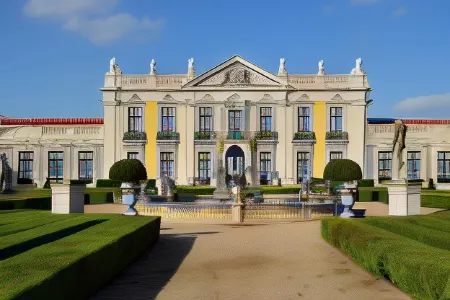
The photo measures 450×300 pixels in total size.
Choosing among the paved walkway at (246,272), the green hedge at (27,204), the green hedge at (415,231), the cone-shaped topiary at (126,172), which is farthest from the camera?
the cone-shaped topiary at (126,172)

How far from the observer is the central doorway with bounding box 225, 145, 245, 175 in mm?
38666

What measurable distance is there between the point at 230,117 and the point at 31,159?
39.6ft

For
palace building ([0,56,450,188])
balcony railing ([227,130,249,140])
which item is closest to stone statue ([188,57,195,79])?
palace building ([0,56,450,188])

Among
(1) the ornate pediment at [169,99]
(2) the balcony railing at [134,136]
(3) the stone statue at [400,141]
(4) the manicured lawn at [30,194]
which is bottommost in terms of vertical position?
(4) the manicured lawn at [30,194]

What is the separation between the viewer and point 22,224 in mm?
11430

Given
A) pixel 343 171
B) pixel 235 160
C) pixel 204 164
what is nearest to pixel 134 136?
pixel 204 164

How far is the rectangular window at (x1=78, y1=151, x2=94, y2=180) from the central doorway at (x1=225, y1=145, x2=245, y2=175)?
26.4ft

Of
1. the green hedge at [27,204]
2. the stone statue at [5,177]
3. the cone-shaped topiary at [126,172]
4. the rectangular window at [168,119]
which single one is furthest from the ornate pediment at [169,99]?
the green hedge at [27,204]

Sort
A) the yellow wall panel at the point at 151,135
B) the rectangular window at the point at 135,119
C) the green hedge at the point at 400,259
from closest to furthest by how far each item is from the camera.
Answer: the green hedge at the point at 400,259, the yellow wall panel at the point at 151,135, the rectangular window at the point at 135,119

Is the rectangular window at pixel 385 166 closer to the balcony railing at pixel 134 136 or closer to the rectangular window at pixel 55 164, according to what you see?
the balcony railing at pixel 134 136

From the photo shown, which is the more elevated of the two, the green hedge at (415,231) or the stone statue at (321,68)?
the stone statue at (321,68)

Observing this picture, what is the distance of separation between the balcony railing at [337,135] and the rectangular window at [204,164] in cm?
711

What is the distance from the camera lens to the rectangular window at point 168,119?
37.8 m

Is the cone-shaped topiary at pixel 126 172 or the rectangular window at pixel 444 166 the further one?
the rectangular window at pixel 444 166
